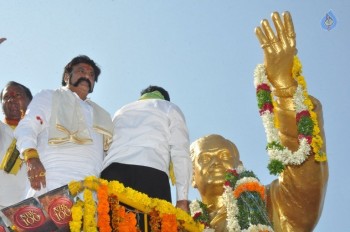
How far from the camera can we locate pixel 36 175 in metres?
4.91

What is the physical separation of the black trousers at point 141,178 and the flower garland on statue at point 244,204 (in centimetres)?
249

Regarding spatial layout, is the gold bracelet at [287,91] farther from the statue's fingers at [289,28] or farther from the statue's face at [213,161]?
the statue's face at [213,161]

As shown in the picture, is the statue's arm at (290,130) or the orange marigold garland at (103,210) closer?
the orange marigold garland at (103,210)

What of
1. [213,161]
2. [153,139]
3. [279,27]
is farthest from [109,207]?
[213,161]

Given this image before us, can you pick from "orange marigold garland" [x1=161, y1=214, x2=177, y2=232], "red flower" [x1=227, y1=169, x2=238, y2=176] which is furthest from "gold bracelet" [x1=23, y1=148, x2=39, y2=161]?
"red flower" [x1=227, y1=169, x2=238, y2=176]

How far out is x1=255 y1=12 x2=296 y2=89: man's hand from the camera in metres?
7.70

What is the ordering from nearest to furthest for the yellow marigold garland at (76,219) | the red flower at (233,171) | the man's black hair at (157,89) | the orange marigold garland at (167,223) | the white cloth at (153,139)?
the yellow marigold garland at (76,219) < the orange marigold garland at (167,223) < the white cloth at (153,139) < the man's black hair at (157,89) < the red flower at (233,171)

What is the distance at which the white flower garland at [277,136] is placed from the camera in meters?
7.28

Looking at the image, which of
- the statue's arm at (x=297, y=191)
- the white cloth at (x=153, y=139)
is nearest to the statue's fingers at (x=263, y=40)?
the statue's arm at (x=297, y=191)

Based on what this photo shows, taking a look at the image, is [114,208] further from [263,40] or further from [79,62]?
[263,40]

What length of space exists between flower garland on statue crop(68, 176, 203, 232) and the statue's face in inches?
141

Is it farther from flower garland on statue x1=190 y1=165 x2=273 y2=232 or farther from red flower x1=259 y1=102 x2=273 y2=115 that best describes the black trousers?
red flower x1=259 y1=102 x2=273 y2=115

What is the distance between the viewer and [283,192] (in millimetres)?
8086

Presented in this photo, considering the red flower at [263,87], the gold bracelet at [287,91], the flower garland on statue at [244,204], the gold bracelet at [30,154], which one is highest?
the red flower at [263,87]
